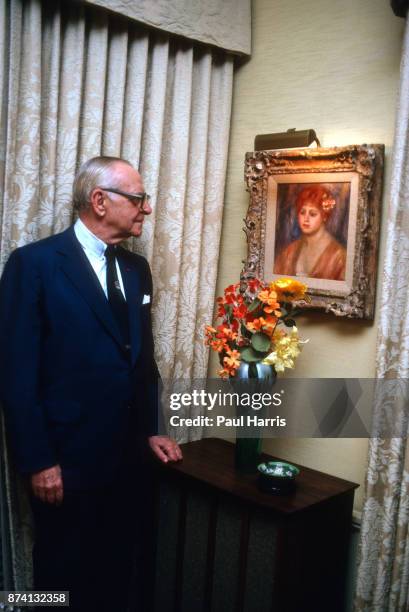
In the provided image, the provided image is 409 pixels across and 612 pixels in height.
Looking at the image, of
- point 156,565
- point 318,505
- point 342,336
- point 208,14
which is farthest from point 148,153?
point 156,565

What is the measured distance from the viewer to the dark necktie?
2020mm

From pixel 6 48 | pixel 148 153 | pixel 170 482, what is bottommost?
pixel 170 482

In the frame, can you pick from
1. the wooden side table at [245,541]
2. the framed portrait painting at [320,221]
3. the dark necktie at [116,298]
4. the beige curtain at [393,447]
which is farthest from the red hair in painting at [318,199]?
the wooden side table at [245,541]

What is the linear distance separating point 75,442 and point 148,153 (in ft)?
3.67

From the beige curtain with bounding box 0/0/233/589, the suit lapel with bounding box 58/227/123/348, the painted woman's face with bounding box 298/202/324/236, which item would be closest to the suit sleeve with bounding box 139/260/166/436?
the beige curtain with bounding box 0/0/233/589

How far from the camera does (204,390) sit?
8.55ft

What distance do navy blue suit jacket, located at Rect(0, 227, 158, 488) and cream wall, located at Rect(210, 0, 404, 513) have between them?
755mm

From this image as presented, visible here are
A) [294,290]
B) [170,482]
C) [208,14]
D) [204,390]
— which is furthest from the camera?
[204,390]

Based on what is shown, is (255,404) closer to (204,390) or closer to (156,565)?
(204,390)

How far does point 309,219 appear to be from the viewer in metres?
2.25

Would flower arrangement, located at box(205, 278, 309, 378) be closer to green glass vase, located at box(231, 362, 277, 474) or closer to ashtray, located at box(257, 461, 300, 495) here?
green glass vase, located at box(231, 362, 277, 474)

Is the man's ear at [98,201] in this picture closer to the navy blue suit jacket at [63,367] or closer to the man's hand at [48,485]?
the navy blue suit jacket at [63,367]

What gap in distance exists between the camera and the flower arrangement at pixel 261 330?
2.02m

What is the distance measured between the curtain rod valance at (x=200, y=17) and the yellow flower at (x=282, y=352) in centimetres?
120
